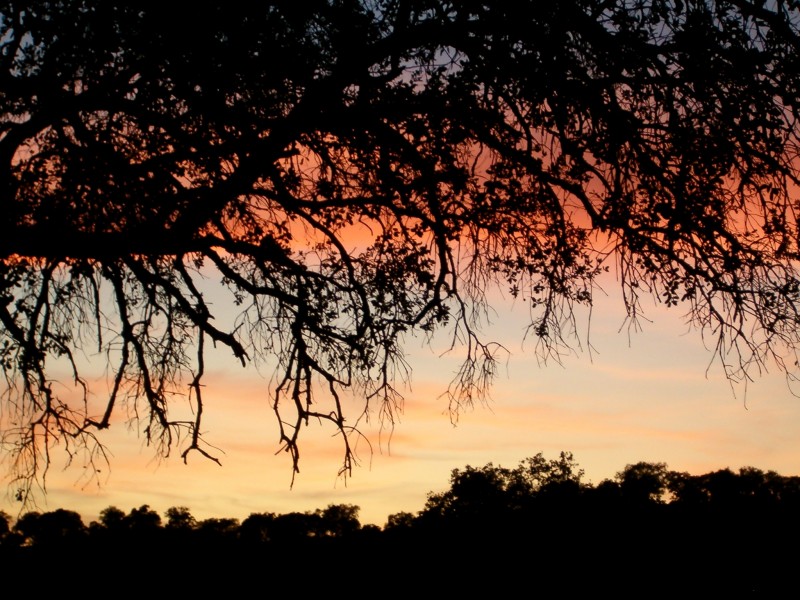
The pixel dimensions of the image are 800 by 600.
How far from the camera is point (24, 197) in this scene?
291 inches

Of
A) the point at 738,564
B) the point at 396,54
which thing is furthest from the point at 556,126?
the point at 738,564

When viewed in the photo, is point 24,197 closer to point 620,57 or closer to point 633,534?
point 620,57

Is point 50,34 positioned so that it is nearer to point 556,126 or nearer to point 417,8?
point 417,8

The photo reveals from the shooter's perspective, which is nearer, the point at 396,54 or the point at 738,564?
the point at 396,54

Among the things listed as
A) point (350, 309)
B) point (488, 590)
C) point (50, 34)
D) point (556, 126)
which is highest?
point (50, 34)

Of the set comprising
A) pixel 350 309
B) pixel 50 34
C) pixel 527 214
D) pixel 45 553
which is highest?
pixel 50 34

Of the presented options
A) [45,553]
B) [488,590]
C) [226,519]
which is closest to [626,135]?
[488,590]

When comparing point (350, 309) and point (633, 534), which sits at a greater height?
point (350, 309)

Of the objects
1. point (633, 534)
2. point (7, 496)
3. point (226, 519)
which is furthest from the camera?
point (226, 519)

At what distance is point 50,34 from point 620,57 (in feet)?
16.1

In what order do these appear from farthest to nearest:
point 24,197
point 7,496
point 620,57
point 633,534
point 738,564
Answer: point 633,534 → point 738,564 → point 7,496 → point 24,197 → point 620,57

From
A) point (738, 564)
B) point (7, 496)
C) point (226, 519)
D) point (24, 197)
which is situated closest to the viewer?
point (24, 197)

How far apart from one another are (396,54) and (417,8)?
1.77ft

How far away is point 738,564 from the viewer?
13.1 meters
